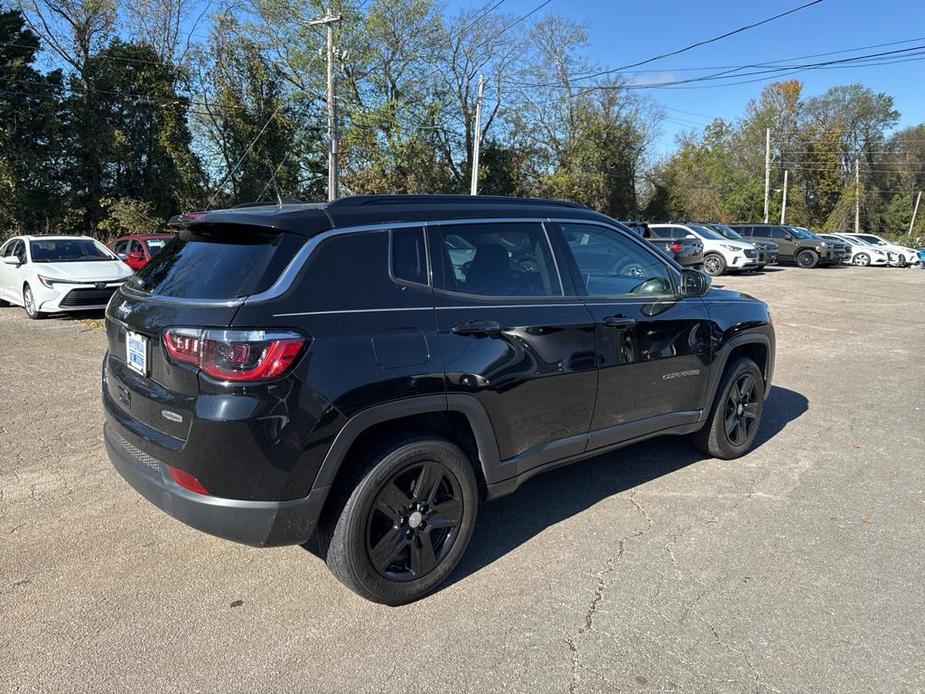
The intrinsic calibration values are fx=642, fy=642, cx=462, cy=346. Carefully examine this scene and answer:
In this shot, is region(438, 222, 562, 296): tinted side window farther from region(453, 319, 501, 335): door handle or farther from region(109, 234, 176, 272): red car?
region(109, 234, 176, 272): red car

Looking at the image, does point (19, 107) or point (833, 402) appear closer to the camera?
point (833, 402)

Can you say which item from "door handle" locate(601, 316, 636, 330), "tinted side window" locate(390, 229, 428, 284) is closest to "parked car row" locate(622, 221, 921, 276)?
"door handle" locate(601, 316, 636, 330)

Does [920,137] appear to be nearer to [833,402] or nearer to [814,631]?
[833,402]

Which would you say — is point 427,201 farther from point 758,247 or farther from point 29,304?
point 758,247

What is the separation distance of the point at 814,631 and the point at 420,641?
175cm

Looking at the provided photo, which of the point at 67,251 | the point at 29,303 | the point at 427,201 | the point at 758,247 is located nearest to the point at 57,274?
the point at 29,303

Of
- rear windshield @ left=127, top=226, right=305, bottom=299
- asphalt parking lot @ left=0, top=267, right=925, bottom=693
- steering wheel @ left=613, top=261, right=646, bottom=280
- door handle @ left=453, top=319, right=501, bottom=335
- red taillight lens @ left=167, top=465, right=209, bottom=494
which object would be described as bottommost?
asphalt parking lot @ left=0, top=267, right=925, bottom=693

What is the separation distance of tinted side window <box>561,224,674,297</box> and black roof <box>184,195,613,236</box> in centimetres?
27

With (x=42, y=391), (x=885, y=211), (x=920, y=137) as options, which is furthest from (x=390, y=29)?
(x=920, y=137)

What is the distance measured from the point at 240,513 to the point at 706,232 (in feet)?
75.5

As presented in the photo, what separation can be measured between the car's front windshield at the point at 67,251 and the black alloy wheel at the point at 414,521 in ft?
36.1

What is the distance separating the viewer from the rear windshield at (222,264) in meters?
2.75

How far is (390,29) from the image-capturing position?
34.8 meters

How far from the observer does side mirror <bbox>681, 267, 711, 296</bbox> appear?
429 centimetres
